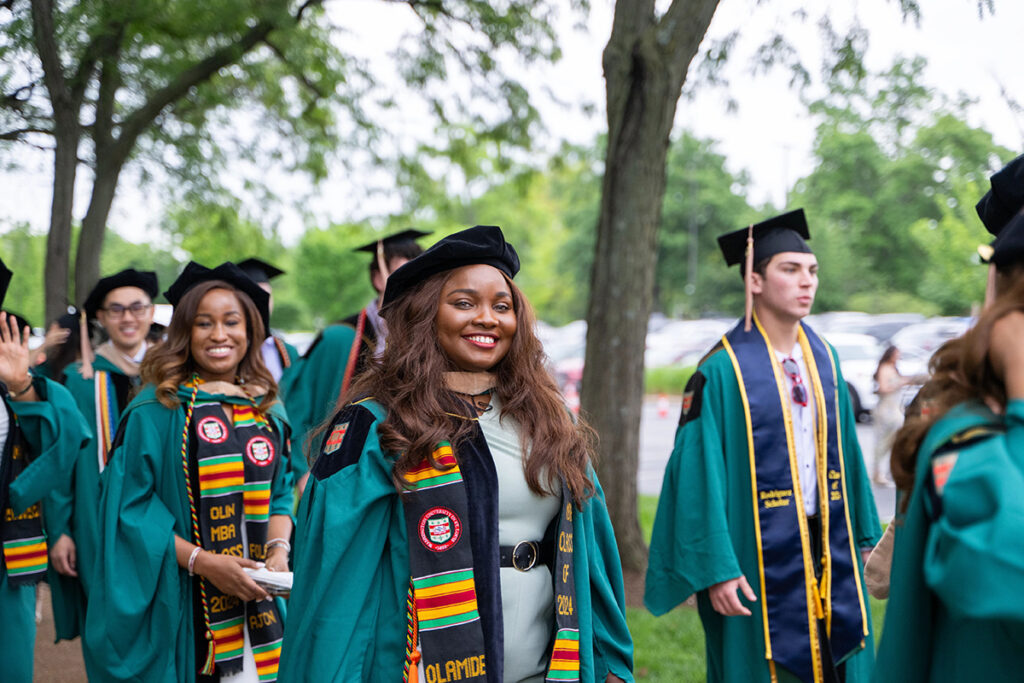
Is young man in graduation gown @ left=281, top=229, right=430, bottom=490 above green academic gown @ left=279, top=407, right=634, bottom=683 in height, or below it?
above

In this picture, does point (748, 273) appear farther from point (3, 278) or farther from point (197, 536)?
point (3, 278)

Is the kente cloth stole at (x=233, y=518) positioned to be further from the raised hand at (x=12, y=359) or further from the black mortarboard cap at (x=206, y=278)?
the raised hand at (x=12, y=359)

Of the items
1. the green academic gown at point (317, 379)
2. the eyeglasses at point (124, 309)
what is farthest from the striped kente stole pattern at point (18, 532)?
the green academic gown at point (317, 379)

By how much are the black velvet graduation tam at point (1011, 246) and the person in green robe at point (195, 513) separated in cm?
263

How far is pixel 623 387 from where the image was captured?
662 centimetres

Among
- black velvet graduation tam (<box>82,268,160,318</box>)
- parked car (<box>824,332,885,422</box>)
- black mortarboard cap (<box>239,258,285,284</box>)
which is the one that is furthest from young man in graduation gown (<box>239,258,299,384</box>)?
parked car (<box>824,332,885,422</box>)

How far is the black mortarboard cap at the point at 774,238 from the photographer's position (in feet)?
13.4

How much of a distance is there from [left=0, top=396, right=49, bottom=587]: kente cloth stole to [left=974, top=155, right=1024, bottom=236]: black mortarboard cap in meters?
3.51

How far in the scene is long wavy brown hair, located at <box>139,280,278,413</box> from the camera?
360cm

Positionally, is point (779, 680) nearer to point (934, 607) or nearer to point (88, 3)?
point (934, 607)

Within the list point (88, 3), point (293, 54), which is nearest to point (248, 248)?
point (293, 54)

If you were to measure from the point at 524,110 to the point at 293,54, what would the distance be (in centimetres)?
241

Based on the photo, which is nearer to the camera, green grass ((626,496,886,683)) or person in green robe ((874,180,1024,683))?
person in green robe ((874,180,1024,683))

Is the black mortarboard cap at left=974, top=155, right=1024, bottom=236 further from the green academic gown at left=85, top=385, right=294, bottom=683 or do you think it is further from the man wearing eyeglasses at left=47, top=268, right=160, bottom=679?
the man wearing eyeglasses at left=47, top=268, right=160, bottom=679
